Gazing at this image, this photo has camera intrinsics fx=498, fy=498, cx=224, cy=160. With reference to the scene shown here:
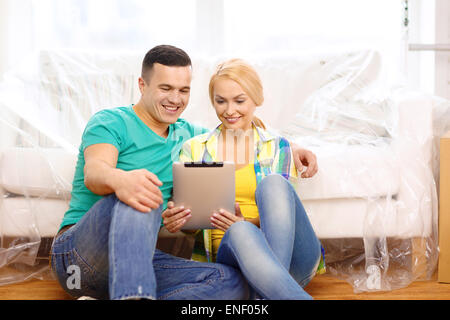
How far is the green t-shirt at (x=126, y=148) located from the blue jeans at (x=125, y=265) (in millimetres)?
121

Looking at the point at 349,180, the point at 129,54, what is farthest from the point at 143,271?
the point at 129,54

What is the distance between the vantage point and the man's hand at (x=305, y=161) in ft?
4.36

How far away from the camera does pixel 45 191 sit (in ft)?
5.02

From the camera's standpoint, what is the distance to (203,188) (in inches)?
42.7

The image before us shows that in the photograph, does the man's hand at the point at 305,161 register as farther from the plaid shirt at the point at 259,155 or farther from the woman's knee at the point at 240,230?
the woman's knee at the point at 240,230

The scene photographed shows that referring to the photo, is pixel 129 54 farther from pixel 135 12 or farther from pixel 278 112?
pixel 278 112

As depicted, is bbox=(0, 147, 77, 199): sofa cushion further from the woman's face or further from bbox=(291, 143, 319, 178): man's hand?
bbox=(291, 143, 319, 178): man's hand

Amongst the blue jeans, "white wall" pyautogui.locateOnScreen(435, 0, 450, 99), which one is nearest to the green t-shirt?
the blue jeans

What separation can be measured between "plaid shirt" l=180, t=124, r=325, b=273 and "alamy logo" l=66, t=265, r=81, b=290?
1.04 ft

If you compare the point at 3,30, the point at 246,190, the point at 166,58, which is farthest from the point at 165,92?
the point at 3,30

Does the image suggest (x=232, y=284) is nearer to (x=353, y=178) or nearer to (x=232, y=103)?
(x=232, y=103)

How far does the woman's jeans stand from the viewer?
912 millimetres

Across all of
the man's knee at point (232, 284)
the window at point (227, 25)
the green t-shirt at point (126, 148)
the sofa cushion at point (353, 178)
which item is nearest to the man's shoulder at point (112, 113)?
the green t-shirt at point (126, 148)
